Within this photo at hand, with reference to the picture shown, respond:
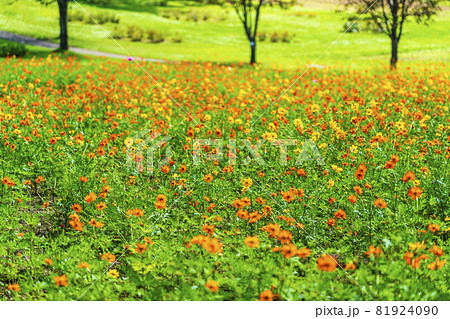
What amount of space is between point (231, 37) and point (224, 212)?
3082 centimetres

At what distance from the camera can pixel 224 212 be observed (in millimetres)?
5070

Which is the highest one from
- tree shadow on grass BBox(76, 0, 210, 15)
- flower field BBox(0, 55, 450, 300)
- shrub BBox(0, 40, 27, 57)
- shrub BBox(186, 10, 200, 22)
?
tree shadow on grass BBox(76, 0, 210, 15)

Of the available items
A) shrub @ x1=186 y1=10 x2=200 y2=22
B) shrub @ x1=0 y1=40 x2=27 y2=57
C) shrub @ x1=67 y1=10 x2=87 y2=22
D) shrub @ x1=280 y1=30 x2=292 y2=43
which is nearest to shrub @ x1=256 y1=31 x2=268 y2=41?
shrub @ x1=280 y1=30 x2=292 y2=43

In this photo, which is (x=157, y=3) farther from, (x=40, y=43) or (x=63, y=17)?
(x=63, y=17)

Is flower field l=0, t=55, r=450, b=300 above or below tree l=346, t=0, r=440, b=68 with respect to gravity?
below

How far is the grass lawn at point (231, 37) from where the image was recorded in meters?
25.3

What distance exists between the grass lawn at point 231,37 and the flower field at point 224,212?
12.7 metres

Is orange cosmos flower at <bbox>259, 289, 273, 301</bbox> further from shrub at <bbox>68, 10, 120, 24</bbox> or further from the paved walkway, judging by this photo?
shrub at <bbox>68, 10, 120, 24</bbox>

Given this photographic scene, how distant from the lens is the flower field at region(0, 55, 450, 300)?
11.4ft

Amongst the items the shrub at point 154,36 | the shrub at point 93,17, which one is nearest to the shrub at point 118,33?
the shrub at point 154,36

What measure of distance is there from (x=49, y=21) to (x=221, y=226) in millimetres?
35934

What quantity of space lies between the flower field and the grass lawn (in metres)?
12.7

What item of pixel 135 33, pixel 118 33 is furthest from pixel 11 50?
pixel 118 33

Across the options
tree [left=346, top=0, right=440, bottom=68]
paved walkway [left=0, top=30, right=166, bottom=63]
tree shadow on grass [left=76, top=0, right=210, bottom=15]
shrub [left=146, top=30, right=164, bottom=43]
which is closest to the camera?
tree [left=346, top=0, right=440, bottom=68]
